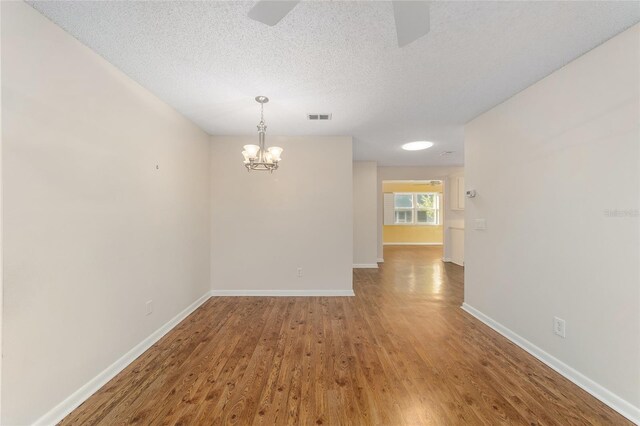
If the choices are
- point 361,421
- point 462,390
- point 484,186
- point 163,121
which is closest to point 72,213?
point 163,121

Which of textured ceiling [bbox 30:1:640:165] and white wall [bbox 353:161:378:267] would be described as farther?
white wall [bbox 353:161:378:267]

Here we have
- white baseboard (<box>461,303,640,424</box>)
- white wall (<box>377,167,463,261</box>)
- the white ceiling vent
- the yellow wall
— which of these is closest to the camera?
white baseboard (<box>461,303,640,424</box>)

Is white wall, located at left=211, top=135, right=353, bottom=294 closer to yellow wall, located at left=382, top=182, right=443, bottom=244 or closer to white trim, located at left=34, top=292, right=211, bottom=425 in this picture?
white trim, located at left=34, top=292, right=211, bottom=425

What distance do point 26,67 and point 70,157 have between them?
0.53 m

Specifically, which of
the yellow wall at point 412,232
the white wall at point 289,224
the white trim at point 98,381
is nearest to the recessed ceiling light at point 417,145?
the white wall at point 289,224

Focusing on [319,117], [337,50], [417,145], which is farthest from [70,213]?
[417,145]

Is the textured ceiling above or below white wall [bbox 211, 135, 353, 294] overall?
above

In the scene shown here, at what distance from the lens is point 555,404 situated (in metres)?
1.77

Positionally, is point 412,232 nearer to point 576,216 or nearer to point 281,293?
point 281,293

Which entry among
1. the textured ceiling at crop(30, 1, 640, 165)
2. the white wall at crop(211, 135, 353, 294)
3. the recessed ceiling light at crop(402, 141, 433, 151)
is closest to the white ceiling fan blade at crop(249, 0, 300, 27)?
the textured ceiling at crop(30, 1, 640, 165)

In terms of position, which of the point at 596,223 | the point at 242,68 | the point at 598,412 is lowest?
the point at 598,412

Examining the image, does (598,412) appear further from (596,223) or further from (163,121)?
(163,121)

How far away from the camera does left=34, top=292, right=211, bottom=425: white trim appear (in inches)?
63.2

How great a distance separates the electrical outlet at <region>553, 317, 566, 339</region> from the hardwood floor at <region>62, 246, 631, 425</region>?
328 mm
